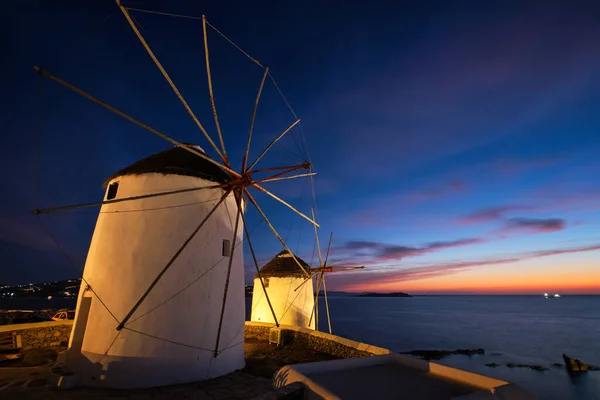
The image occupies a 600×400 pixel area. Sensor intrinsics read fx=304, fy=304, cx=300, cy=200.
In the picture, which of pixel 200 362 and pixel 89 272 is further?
pixel 89 272

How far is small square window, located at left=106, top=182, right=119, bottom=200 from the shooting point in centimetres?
1074

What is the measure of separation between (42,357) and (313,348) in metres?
10.7

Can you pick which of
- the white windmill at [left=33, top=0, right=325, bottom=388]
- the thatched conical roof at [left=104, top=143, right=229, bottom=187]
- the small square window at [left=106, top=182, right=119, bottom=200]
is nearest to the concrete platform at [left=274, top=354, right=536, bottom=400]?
the white windmill at [left=33, top=0, right=325, bottom=388]

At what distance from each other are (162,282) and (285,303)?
16.2 m

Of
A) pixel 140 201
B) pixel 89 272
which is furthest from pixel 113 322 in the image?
pixel 140 201

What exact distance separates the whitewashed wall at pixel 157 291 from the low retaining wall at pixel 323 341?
4114 mm

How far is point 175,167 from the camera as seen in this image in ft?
33.6

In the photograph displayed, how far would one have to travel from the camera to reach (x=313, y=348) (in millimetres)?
14164

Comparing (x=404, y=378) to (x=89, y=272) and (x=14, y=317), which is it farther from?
(x=14, y=317)

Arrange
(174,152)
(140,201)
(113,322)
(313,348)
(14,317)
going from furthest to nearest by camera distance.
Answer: (14,317), (313,348), (174,152), (140,201), (113,322)

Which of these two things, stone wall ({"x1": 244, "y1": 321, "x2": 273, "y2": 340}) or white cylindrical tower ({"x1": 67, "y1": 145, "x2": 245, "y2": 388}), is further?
stone wall ({"x1": 244, "y1": 321, "x2": 273, "y2": 340})

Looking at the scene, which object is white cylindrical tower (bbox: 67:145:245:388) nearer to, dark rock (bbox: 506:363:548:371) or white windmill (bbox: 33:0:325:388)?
white windmill (bbox: 33:0:325:388)

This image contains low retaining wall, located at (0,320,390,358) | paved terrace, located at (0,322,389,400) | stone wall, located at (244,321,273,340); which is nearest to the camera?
paved terrace, located at (0,322,389,400)

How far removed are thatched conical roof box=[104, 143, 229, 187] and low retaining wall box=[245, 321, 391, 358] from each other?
810 centimetres
